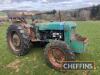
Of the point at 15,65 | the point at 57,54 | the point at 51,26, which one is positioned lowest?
the point at 15,65

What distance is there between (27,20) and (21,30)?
1.84m

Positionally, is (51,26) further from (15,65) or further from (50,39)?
(15,65)

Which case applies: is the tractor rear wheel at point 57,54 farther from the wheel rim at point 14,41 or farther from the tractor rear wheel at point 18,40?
the wheel rim at point 14,41

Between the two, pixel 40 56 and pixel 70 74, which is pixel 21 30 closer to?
pixel 40 56

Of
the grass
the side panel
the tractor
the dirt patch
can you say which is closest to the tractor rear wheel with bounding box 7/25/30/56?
the tractor

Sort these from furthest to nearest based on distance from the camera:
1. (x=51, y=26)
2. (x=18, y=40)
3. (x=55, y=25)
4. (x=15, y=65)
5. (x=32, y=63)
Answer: (x=18, y=40) → (x=15, y=65) → (x=32, y=63) → (x=51, y=26) → (x=55, y=25)

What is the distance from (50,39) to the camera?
39.4ft

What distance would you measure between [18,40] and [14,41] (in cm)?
37

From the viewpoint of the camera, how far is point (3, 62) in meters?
12.7

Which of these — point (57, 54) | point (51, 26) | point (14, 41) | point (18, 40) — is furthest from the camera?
point (14, 41)

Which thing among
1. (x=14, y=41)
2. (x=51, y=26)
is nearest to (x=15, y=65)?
(x=14, y=41)

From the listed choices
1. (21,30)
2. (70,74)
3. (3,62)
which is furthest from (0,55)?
(70,74)

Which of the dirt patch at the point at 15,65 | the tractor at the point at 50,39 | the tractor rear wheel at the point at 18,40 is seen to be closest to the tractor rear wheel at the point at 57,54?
the tractor at the point at 50,39

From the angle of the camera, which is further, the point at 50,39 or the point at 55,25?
the point at 50,39
